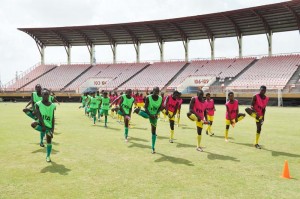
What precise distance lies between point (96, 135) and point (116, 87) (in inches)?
1531

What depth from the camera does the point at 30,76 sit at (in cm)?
6384

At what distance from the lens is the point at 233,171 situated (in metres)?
7.93

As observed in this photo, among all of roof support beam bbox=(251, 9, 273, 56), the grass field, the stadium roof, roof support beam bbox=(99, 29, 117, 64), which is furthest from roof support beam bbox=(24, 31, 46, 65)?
the grass field

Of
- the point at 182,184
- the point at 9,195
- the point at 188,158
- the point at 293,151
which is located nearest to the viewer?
the point at 9,195

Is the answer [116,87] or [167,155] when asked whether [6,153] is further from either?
[116,87]

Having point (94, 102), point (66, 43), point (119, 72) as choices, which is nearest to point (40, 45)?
point (66, 43)

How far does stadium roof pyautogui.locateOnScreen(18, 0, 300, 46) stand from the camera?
143 feet

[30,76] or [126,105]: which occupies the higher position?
[30,76]

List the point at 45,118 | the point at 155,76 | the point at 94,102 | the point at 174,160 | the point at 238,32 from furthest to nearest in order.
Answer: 1. the point at 155,76
2. the point at 238,32
3. the point at 94,102
4. the point at 174,160
5. the point at 45,118

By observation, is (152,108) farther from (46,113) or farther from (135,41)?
(135,41)

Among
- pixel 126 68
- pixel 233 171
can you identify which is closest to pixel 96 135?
pixel 233 171

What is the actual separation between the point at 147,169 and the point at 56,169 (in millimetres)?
2316

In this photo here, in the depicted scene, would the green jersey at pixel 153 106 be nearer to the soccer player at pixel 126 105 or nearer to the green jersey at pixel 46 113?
the soccer player at pixel 126 105

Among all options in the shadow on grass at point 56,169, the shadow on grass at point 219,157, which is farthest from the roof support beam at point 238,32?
the shadow on grass at point 56,169
